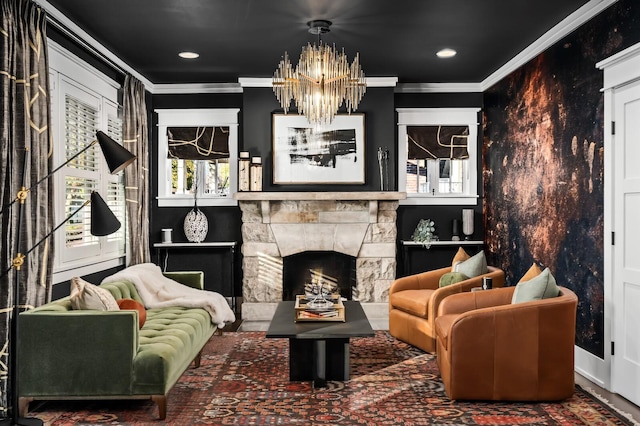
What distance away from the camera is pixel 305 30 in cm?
495

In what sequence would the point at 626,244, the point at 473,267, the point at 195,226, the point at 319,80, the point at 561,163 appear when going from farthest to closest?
1. the point at 195,226
2. the point at 473,267
3. the point at 561,163
4. the point at 319,80
5. the point at 626,244

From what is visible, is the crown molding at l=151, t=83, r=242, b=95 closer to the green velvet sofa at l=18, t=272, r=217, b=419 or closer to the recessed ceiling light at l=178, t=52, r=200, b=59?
the recessed ceiling light at l=178, t=52, r=200, b=59

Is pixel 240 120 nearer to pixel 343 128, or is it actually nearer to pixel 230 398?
pixel 343 128

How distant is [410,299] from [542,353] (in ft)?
5.79

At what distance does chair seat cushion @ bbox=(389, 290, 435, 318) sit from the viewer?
5.30 metres

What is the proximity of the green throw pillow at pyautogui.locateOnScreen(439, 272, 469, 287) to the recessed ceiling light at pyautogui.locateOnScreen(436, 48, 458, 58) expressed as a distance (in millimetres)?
2126

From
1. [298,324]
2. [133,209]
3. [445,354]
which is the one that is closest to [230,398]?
[298,324]

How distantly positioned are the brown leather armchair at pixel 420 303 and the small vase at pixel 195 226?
2.48 meters

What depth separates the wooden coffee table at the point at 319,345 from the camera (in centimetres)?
415

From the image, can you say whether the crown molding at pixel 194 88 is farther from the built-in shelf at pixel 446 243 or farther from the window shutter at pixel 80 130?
the built-in shelf at pixel 446 243

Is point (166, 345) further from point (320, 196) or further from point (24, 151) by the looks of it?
point (320, 196)

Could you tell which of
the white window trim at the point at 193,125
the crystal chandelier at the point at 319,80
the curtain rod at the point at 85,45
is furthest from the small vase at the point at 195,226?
the crystal chandelier at the point at 319,80

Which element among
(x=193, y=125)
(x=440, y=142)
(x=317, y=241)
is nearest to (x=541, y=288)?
(x=317, y=241)

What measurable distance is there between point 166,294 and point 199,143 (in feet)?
7.72
